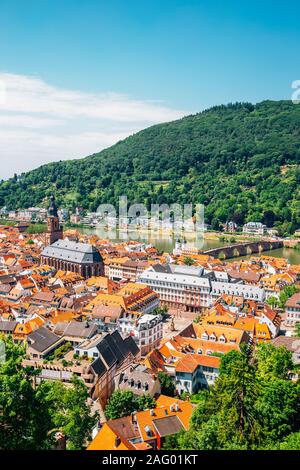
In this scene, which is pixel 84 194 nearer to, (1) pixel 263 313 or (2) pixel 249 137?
(2) pixel 249 137

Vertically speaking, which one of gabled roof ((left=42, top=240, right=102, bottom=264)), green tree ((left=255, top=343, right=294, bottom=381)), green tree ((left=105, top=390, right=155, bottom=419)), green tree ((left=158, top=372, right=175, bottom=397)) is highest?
gabled roof ((left=42, top=240, right=102, bottom=264))

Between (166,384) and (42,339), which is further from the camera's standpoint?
(42,339)

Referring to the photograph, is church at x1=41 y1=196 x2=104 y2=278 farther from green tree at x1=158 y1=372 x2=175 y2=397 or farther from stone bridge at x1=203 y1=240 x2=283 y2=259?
green tree at x1=158 y1=372 x2=175 y2=397

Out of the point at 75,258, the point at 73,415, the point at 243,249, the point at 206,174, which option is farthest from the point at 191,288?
the point at 206,174

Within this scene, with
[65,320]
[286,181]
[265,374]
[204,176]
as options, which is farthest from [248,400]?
[204,176]

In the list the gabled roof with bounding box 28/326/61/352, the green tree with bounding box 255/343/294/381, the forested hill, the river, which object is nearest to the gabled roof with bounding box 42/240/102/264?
the gabled roof with bounding box 28/326/61/352

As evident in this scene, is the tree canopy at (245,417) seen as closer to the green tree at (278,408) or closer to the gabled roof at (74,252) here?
the green tree at (278,408)

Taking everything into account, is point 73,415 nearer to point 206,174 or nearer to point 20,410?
point 20,410
